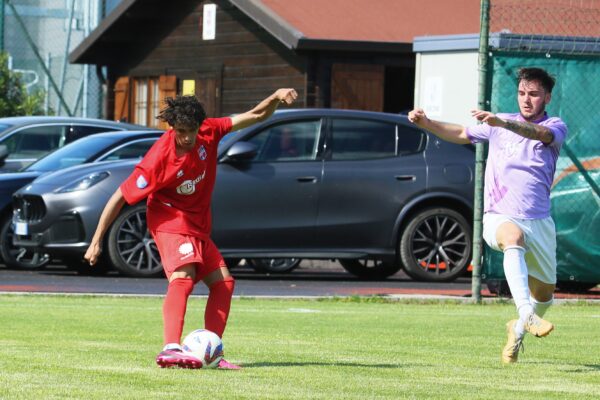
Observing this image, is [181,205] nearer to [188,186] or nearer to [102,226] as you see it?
[188,186]

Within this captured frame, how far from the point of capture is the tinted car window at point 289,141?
55.5 ft

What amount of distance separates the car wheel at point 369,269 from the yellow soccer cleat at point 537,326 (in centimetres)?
964

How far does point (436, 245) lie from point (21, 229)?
4.52m

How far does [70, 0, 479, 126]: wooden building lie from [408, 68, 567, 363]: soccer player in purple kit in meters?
16.8

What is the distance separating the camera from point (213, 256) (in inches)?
347

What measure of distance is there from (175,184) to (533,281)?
2.39m

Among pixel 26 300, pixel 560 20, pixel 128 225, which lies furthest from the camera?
pixel 560 20

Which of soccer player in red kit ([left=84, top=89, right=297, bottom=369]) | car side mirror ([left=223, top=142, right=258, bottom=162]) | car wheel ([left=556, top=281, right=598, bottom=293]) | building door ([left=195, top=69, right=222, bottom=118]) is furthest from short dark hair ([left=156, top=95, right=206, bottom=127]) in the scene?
building door ([left=195, top=69, right=222, bottom=118])

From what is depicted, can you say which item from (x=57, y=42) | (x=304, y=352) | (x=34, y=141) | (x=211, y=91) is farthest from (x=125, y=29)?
(x=304, y=352)

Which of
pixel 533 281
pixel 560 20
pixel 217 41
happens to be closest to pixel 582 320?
pixel 533 281

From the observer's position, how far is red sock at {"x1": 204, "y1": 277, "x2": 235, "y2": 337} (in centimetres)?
871

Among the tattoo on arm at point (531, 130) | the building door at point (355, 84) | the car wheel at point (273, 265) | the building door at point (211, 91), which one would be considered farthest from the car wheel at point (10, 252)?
the building door at point (211, 91)

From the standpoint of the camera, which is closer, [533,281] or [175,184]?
[175,184]

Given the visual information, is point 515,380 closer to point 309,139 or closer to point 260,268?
point 309,139
